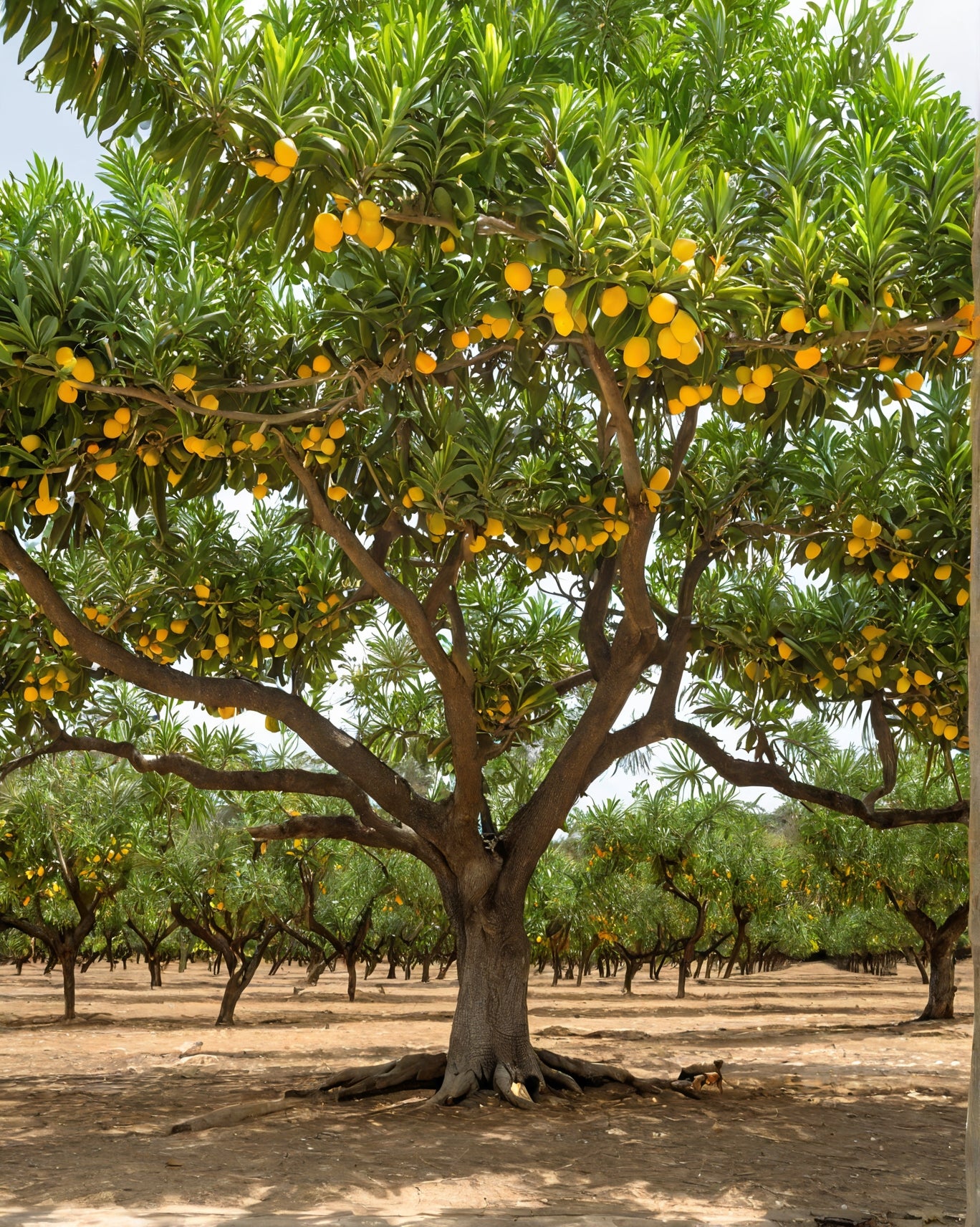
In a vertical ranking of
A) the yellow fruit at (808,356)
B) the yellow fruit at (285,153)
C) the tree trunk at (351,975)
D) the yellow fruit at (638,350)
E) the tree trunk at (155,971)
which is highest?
the yellow fruit at (285,153)

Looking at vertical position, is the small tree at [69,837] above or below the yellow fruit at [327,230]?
below

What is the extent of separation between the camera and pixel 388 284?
170 inches

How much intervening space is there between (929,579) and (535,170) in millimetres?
3609

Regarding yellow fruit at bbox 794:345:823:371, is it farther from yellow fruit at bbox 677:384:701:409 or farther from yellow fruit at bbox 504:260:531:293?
yellow fruit at bbox 504:260:531:293

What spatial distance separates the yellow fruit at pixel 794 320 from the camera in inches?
152

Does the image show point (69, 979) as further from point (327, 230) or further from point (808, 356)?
point (808, 356)

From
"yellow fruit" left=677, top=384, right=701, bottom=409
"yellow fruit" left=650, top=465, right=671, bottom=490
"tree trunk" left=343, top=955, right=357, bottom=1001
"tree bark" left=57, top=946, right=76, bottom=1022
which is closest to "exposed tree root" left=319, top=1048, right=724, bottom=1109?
"yellow fruit" left=650, top=465, right=671, bottom=490

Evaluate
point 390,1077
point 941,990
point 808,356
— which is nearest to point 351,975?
point 941,990

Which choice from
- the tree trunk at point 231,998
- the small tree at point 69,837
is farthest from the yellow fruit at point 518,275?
the tree trunk at point 231,998

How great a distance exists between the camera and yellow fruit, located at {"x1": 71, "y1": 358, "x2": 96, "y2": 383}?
13.8ft

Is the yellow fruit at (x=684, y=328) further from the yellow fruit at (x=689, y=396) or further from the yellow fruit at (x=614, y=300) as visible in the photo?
the yellow fruit at (x=689, y=396)

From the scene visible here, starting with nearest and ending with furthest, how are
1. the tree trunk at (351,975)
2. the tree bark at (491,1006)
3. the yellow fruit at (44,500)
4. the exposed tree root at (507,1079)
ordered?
the yellow fruit at (44,500) → the exposed tree root at (507,1079) → the tree bark at (491,1006) → the tree trunk at (351,975)

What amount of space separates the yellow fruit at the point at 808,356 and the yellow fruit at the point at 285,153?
193 cm

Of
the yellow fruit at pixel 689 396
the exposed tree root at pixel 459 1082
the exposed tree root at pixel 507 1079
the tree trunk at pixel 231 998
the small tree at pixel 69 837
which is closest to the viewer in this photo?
the yellow fruit at pixel 689 396
